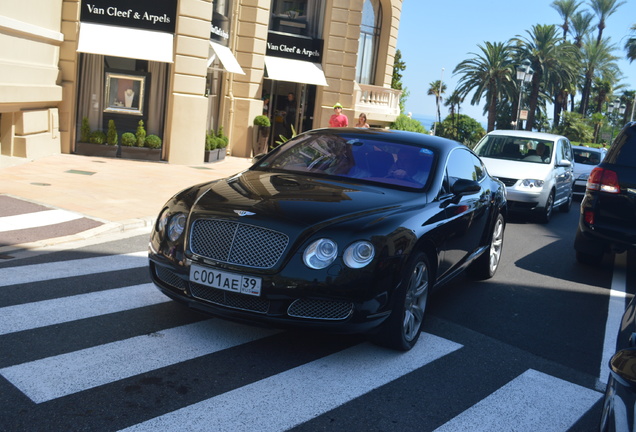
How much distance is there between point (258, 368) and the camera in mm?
4609

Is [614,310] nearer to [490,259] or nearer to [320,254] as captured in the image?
[490,259]

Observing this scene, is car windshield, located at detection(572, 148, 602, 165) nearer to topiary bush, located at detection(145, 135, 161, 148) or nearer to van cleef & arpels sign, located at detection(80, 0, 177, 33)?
topiary bush, located at detection(145, 135, 161, 148)

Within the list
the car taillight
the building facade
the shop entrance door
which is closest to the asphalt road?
the car taillight

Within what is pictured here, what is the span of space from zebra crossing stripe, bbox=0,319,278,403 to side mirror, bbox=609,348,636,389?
8.96 feet

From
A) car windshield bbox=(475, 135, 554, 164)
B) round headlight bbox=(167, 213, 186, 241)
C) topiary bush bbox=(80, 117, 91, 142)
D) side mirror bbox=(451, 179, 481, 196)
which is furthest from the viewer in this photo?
topiary bush bbox=(80, 117, 91, 142)

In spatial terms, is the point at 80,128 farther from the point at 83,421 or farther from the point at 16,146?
the point at 83,421

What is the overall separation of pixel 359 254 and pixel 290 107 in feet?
71.0

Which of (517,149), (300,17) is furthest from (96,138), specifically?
(300,17)

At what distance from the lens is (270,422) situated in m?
3.81

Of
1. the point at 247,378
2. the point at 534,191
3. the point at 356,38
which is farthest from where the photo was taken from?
the point at 356,38

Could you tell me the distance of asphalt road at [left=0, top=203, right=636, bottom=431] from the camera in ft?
12.7

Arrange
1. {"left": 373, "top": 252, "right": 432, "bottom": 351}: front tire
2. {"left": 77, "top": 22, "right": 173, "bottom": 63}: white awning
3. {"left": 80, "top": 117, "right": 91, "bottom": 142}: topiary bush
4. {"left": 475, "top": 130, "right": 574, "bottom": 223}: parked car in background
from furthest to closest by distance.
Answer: {"left": 80, "top": 117, "right": 91, "bottom": 142}: topiary bush
{"left": 77, "top": 22, "right": 173, "bottom": 63}: white awning
{"left": 475, "top": 130, "right": 574, "bottom": 223}: parked car in background
{"left": 373, "top": 252, "right": 432, "bottom": 351}: front tire

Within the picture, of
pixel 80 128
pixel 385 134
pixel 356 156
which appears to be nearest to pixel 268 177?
pixel 356 156

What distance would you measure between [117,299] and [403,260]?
247 cm
